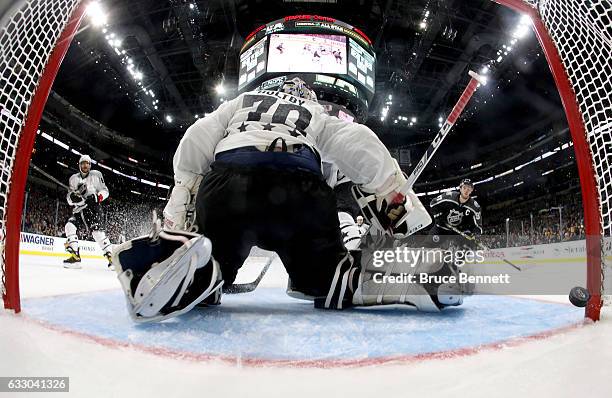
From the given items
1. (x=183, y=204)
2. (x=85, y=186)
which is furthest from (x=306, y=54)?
(x=183, y=204)

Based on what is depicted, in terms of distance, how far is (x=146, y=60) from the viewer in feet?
34.9

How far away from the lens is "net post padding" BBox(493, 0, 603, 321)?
1.14m

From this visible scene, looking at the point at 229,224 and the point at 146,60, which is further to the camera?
the point at 146,60

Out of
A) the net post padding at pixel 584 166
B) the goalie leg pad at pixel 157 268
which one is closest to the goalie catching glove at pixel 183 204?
the goalie leg pad at pixel 157 268

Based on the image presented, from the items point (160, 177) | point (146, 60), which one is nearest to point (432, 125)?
point (146, 60)

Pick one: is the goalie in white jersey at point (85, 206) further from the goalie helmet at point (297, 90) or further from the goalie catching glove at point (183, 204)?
the goalie helmet at point (297, 90)

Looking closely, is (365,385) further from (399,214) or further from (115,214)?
(115,214)

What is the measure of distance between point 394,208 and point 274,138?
0.49m

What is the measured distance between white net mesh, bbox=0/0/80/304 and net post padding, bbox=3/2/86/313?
17 millimetres

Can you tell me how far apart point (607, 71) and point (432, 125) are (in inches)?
505

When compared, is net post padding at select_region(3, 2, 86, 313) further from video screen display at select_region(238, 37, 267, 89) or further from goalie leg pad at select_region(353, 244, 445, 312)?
video screen display at select_region(238, 37, 267, 89)

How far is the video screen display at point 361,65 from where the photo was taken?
7.91 m

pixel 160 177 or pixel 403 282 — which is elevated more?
pixel 160 177

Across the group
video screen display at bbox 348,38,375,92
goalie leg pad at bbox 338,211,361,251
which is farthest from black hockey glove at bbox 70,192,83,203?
video screen display at bbox 348,38,375,92
